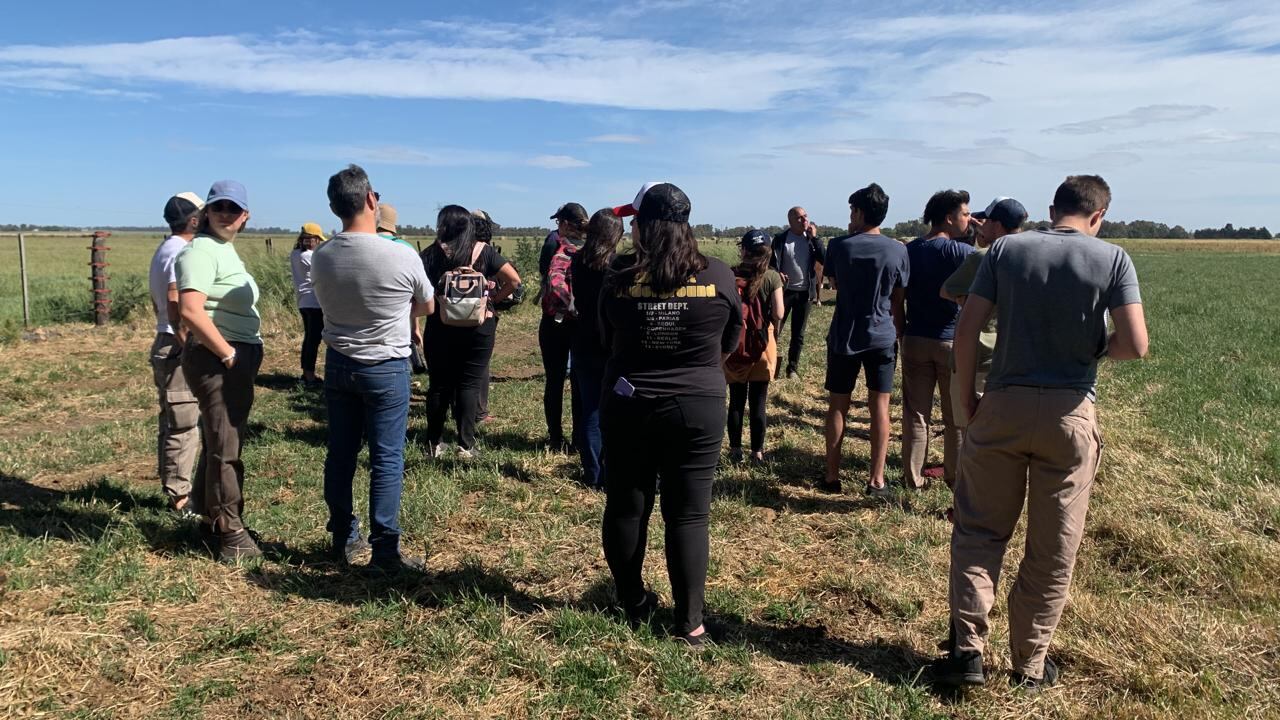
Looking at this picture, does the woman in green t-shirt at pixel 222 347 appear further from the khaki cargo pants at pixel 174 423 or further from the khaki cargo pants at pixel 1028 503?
the khaki cargo pants at pixel 1028 503

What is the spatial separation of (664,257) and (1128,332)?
176 cm

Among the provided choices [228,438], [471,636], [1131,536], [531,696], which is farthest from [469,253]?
[1131,536]

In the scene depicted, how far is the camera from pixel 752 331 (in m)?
5.67

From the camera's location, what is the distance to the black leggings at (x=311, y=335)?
8.91 m

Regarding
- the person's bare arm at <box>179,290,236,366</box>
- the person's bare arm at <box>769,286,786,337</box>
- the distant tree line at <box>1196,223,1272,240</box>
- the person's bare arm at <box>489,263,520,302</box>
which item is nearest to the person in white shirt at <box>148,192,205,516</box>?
the person's bare arm at <box>179,290,236,366</box>

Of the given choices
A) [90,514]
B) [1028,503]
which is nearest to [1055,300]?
[1028,503]

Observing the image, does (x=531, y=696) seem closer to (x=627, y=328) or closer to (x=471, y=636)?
(x=471, y=636)

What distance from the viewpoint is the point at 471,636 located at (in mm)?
3512

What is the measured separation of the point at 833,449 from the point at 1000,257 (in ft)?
8.83

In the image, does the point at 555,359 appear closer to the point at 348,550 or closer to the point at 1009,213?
the point at 348,550

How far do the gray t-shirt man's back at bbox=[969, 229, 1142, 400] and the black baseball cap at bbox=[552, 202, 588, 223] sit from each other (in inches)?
139

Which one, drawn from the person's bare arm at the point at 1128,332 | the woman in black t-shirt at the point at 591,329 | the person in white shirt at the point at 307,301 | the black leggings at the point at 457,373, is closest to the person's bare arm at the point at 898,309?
the woman in black t-shirt at the point at 591,329

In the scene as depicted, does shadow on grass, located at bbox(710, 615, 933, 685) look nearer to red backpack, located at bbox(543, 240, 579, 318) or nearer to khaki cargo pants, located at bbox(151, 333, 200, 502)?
red backpack, located at bbox(543, 240, 579, 318)

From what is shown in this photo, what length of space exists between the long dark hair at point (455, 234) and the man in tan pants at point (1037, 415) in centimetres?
364
